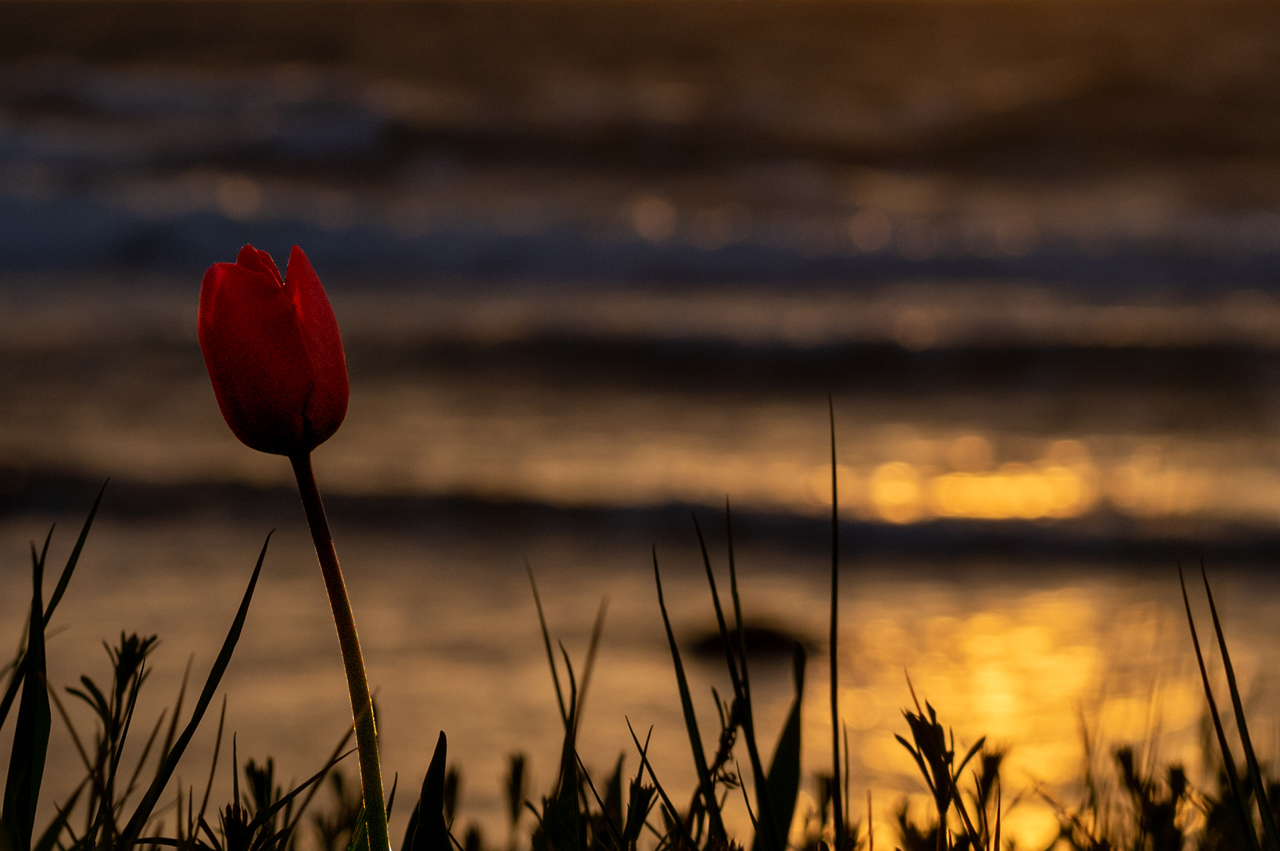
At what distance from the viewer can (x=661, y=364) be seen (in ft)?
26.8

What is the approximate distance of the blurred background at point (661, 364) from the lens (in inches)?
144

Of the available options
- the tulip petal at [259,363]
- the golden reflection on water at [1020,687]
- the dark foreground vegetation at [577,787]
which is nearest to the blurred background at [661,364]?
the golden reflection on water at [1020,687]

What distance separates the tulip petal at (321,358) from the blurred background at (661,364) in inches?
15.7

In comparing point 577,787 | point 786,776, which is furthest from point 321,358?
point 786,776

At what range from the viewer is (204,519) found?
494 cm

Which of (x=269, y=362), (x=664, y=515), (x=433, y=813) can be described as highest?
(x=664, y=515)

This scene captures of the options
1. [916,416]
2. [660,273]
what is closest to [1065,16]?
[660,273]

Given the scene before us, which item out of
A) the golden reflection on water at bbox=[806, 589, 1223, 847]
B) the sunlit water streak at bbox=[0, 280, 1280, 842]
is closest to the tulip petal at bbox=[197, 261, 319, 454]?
the sunlit water streak at bbox=[0, 280, 1280, 842]

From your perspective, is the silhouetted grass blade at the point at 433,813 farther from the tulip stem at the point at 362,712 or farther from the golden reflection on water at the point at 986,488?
the golden reflection on water at the point at 986,488

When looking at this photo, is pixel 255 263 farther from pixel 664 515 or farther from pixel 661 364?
pixel 661 364

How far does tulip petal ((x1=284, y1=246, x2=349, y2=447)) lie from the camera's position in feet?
2.52

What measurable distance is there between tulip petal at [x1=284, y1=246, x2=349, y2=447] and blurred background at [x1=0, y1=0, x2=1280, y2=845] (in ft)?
1.31

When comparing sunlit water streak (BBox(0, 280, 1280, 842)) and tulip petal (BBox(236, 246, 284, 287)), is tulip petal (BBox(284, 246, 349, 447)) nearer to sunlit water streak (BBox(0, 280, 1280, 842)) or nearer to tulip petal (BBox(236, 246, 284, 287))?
tulip petal (BBox(236, 246, 284, 287))

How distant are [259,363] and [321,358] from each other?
0.04 metres
